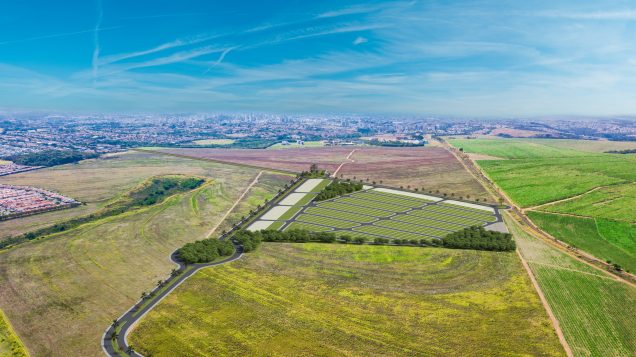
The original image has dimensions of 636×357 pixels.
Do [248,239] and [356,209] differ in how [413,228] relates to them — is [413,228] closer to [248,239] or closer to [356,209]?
[356,209]

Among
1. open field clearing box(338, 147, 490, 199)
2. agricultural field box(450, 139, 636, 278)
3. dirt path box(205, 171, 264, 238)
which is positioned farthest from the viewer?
open field clearing box(338, 147, 490, 199)

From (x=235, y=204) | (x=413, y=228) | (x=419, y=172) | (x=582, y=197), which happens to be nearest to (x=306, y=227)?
(x=413, y=228)

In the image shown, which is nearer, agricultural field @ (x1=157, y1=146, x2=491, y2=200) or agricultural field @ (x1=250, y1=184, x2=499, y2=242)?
agricultural field @ (x1=250, y1=184, x2=499, y2=242)

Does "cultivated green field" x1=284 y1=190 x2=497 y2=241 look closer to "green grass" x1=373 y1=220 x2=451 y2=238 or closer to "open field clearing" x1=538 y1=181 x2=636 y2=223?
"green grass" x1=373 y1=220 x2=451 y2=238

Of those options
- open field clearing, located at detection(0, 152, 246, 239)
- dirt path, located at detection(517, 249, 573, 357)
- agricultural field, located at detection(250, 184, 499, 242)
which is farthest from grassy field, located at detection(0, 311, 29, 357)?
dirt path, located at detection(517, 249, 573, 357)

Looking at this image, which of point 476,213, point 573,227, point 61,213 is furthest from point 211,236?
point 573,227

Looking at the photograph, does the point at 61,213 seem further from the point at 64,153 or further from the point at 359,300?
the point at 64,153
